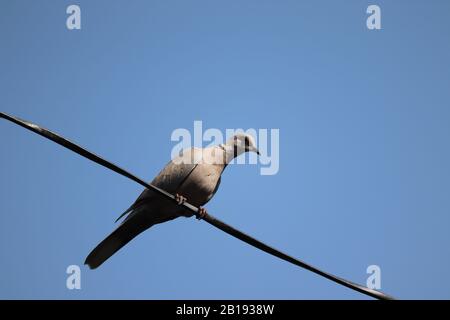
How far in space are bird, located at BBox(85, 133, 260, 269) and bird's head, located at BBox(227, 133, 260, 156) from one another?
0.51 ft

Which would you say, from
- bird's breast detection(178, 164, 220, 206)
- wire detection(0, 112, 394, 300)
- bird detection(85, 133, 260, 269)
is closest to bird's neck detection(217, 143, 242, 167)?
bird detection(85, 133, 260, 269)

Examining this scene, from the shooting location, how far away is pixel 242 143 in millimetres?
7863

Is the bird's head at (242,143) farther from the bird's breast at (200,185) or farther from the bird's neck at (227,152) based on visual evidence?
the bird's breast at (200,185)

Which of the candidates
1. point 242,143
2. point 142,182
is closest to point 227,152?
point 242,143

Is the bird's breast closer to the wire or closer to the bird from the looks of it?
the bird

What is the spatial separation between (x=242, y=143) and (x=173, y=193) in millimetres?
1083

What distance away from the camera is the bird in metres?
7.31

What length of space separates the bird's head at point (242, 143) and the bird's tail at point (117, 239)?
4.48 feet

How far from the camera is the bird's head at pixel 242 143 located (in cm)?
784

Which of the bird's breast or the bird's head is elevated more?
the bird's head

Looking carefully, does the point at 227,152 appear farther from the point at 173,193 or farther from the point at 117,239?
the point at 117,239

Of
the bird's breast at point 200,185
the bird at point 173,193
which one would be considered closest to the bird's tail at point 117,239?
the bird at point 173,193
